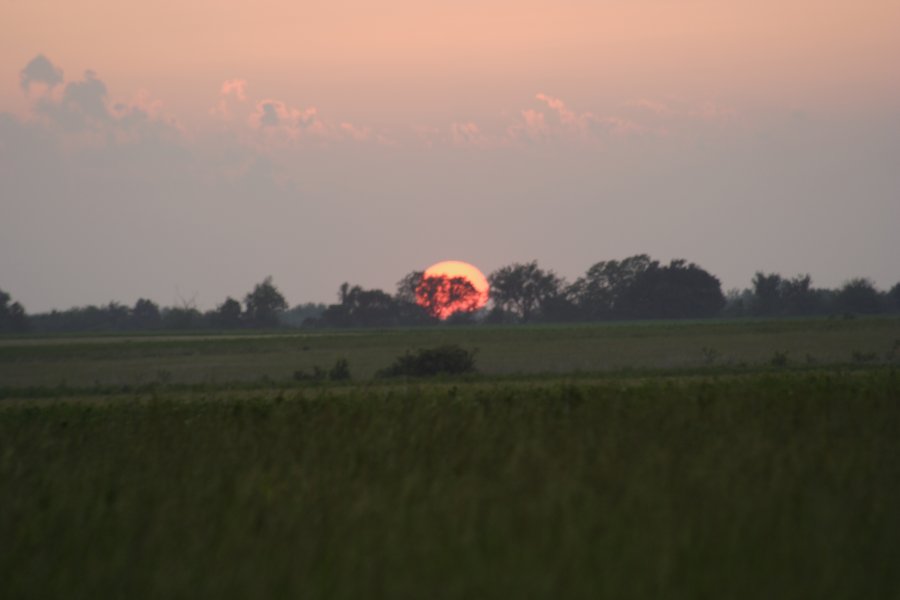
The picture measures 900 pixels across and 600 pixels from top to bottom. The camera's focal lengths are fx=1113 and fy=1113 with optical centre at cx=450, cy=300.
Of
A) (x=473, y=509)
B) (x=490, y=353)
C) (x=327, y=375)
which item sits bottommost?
(x=473, y=509)

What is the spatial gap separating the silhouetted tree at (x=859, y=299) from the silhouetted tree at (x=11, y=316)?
89273 mm

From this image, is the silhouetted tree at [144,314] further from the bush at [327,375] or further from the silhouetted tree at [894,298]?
the bush at [327,375]

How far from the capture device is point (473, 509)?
9125 mm

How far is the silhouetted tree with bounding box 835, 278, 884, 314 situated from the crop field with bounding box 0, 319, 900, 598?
107746 millimetres

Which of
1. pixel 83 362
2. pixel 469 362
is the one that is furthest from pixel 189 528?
pixel 83 362

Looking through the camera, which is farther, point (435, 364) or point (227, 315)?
point (227, 315)

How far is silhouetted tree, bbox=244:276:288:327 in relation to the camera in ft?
415

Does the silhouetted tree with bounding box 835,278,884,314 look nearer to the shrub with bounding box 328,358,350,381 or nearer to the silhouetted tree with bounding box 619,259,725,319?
the silhouetted tree with bounding box 619,259,725,319

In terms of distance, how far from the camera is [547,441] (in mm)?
13055

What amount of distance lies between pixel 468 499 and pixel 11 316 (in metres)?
121

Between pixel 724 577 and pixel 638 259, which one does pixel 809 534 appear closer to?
pixel 724 577

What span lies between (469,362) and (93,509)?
33.5 meters

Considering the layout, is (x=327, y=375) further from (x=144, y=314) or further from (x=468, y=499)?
(x=144, y=314)

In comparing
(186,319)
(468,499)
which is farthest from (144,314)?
(468,499)
